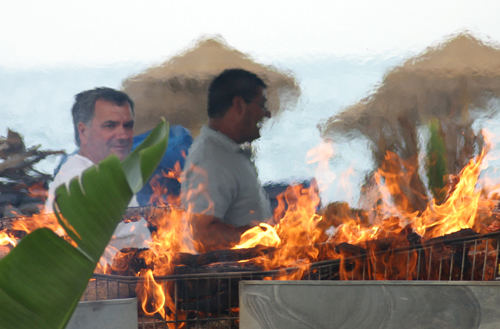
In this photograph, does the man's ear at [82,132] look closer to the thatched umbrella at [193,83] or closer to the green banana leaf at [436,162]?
the thatched umbrella at [193,83]

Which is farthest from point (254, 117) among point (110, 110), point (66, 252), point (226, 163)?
point (66, 252)

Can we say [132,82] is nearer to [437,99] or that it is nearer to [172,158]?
[172,158]

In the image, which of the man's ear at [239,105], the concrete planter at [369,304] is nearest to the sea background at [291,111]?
the man's ear at [239,105]

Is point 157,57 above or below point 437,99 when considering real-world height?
above

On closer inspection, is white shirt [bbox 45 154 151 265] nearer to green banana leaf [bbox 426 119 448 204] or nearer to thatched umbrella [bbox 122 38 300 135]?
thatched umbrella [bbox 122 38 300 135]

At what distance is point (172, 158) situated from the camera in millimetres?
3449

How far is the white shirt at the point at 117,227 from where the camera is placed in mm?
3410

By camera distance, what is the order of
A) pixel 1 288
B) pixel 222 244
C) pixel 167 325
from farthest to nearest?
pixel 222 244 < pixel 167 325 < pixel 1 288

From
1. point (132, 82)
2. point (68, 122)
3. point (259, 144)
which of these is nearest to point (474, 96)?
point (259, 144)

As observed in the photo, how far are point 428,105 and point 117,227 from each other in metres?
1.81

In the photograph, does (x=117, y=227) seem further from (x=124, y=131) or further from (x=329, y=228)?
(x=329, y=228)

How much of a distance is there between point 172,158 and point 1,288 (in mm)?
2457

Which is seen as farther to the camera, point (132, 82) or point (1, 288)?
point (132, 82)

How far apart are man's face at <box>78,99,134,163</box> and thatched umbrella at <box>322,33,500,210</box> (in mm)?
1106
